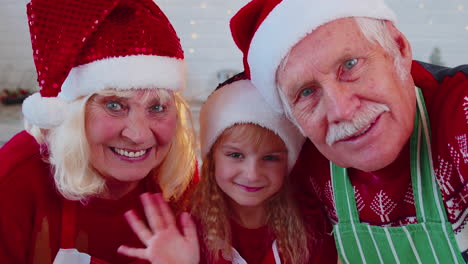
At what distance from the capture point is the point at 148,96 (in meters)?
1.35

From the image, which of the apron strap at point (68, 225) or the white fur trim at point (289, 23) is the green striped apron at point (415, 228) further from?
the apron strap at point (68, 225)

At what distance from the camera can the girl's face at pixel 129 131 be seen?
134 cm

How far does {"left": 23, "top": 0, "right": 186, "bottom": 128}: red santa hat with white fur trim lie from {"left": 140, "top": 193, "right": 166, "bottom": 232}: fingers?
36cm

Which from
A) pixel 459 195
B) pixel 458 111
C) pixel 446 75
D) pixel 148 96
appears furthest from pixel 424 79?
pixel 148 96

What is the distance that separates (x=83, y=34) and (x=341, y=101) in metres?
0.71

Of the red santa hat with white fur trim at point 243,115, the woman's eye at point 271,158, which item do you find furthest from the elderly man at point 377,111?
the woman's eye at point 271,158

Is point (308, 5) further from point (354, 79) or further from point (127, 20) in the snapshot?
point (127, 20)

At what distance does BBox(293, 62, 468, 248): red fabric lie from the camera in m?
1.09

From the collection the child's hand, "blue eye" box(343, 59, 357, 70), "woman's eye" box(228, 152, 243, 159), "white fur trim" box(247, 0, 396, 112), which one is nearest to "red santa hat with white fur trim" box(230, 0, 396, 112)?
"white fur trim" box(247, 0, 396, 112)

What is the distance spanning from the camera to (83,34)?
4.07 feet

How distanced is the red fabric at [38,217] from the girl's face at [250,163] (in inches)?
14.3

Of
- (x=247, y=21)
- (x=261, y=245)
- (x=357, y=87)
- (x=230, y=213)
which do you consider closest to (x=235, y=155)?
(x=230, y=213)

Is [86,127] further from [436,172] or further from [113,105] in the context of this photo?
[436,172]

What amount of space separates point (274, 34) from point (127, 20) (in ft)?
1.42
